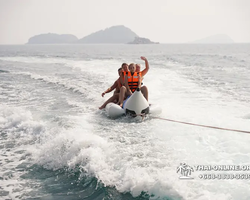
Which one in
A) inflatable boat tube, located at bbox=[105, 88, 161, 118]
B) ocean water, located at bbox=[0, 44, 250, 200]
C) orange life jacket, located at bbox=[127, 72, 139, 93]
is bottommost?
ocean water, located at bbox=[0, 44, 250, 200]

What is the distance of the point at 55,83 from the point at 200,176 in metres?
8.53

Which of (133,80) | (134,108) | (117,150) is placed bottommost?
(117,150)

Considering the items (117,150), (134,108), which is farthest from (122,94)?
(117,150)

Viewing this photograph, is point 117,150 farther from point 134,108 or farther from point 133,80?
point 133,80

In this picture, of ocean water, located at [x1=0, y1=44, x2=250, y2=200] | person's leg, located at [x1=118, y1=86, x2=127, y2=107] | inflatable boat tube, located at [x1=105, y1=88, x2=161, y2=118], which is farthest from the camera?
person's leg, located at [x1=118, y1=86, x2=127, y2=107]

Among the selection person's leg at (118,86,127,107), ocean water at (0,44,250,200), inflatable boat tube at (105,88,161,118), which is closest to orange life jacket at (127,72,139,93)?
person's leg at (118,86,127,107)

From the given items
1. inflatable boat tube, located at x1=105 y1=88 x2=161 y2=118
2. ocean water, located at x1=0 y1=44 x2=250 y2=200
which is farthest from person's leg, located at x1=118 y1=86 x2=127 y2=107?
ocean water, located at x1=0 y1=44 x2=250 y2=200

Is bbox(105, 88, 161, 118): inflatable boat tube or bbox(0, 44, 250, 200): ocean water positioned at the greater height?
bbox(105, 88, 161, 118): inflatable boat tube

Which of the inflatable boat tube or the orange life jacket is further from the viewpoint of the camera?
the orange life jacket

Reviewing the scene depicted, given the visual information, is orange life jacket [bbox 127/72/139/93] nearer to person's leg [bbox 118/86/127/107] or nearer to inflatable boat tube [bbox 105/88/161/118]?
person's leg [bbox 118/86/127/107]

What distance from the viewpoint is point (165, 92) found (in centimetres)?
862

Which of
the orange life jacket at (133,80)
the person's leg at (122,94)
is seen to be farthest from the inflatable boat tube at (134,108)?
the orange life jacket at (133,80)

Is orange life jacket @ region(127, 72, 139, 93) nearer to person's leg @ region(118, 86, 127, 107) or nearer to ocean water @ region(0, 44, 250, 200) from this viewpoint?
person's leg @ region(118, 86, 127, 107)

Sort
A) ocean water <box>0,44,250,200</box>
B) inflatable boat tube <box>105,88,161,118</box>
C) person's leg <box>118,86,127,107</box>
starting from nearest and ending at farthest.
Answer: ocean water <box>0,44,250,200</box> → inflatable boat tube <box>105,88,161,118</box> → person's leg <box>118,86,127,107</box>
